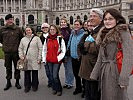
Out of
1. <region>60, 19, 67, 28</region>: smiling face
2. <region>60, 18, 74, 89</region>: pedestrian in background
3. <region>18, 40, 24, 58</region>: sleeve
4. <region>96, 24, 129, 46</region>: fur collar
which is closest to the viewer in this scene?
<region>96, 24, 129, 46</region>: fur collar

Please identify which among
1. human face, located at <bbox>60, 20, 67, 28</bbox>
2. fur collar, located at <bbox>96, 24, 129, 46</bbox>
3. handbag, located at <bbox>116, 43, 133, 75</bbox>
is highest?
human face, located at <bbox>60, 20, 67, 28</bbox>

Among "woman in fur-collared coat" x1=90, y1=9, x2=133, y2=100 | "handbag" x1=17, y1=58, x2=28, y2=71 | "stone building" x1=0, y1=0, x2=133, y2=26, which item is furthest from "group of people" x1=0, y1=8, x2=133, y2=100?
"stone building" x1=0, y1=0, x2=133, y2=26

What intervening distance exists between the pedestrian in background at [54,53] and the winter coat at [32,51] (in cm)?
Result: 43

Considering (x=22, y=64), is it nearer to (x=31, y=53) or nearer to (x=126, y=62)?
(x=31, y=53)

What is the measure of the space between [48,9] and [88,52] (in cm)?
9555

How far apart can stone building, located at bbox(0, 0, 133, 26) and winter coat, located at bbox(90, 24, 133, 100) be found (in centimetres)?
7921

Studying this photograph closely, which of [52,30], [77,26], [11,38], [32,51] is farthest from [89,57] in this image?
[11,38]

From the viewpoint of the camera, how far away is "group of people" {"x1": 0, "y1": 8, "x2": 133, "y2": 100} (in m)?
4.38

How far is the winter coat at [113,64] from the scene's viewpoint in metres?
4.19

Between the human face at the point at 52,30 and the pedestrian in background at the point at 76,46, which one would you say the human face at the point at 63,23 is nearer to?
the pedestrian in background at the point at 76,46

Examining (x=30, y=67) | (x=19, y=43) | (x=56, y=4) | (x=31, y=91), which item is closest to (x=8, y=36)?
(x=19, y=43)

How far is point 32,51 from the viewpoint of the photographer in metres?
8.40

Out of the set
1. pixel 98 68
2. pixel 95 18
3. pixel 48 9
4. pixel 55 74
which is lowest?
pixel 55 74

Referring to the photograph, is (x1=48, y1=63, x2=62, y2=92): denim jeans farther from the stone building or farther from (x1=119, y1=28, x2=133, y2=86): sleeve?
the stone building
